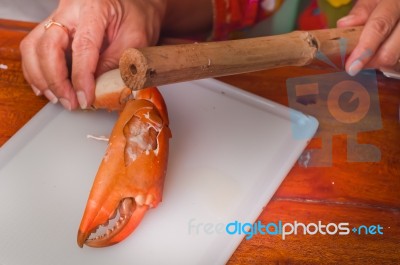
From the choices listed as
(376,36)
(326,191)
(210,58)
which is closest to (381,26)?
(376,36)

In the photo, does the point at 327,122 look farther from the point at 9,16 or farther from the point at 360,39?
the point at 9,16

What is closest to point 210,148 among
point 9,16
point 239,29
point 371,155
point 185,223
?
point 185,223

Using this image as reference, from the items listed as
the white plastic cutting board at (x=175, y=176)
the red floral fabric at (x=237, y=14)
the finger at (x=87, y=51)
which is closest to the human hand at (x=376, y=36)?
the white plastic cutting board at (x=175, y=176)

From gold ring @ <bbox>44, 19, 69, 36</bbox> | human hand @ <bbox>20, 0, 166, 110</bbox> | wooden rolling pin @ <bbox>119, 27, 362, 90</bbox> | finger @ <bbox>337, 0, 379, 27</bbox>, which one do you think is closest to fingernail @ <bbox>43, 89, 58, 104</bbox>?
human hand @ <bbox>20, 0, 166, 110</bbox>

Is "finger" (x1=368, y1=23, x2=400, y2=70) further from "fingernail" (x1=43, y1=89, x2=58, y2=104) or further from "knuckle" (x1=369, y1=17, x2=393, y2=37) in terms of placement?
"fingernail" (x1=43, y1=89, x2=58, y2=104)

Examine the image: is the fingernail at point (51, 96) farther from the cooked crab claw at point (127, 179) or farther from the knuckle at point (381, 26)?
the knuckle at point (381, 26)

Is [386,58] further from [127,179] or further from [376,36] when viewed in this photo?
[127,179]
